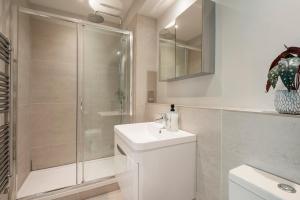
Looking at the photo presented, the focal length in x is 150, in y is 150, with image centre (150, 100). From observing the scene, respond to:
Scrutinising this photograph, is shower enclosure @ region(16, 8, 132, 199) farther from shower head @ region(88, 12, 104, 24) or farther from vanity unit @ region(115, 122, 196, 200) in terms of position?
vanity unit @ region(115, 122, 196, 200)

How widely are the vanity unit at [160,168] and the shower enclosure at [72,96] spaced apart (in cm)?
99

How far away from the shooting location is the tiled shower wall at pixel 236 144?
2.17ft

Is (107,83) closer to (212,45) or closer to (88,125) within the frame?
(88,125)

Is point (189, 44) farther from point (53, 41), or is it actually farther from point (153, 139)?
point (53, 41)

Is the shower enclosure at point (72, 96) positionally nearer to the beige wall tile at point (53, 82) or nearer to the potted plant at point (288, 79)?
the beige wall tile at point (53, 82)

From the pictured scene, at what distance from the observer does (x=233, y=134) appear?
89cm

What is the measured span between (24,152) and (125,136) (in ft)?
4.98

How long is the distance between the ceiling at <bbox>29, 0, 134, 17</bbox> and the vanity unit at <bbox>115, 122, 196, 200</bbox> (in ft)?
5.81

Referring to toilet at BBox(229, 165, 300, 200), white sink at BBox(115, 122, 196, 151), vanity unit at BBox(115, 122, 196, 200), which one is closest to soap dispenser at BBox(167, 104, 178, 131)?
white sink at BBox(115, 122, 196, 151)

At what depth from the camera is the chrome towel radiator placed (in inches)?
45.9

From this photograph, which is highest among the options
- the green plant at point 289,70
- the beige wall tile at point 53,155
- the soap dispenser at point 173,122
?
the green plant at point 289,70

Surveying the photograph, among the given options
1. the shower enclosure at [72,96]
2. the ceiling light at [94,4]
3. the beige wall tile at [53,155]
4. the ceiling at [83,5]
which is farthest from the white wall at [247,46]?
the beige wall tile at [53,155]

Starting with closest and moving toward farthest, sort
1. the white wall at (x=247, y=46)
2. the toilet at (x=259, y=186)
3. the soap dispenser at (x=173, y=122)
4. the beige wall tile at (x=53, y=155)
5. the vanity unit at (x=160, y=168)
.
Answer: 1. the toilet at (x=259, y=186)
2. the white wall at (x=247, y=46)
3. the vanity unit at (x=160, y=168)
4. the soap dispenser at (x=173, y=122)
5. the beige wall tile at (x=53, y=155)

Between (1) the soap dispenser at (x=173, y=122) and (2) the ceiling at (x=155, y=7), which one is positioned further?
(2) the ceiling at (x=155, y=7)
